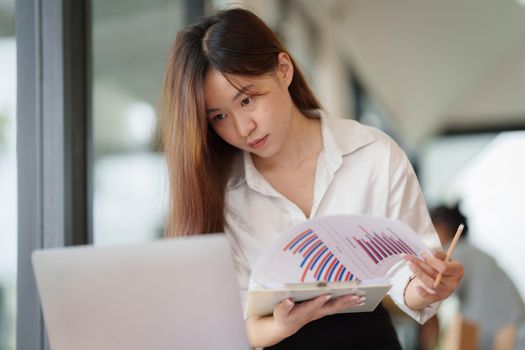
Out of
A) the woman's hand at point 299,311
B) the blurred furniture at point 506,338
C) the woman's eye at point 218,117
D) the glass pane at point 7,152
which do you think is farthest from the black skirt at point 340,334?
the blurred furniture at point 506,338

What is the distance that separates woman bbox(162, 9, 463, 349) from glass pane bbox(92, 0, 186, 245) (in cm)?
42

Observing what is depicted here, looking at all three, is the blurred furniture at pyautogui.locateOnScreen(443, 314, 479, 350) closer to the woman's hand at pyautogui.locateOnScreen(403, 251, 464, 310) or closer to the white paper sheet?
the woman's hand at pyautogui.locateOnScreen(403, 251, 464, 310)

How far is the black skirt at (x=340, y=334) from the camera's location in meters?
1.27

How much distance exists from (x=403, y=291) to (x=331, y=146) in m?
0.32

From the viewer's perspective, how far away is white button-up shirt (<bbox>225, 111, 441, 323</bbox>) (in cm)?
135

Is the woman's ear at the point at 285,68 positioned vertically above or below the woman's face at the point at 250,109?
above

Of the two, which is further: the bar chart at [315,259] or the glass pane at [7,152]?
the glass pane at [7,152]

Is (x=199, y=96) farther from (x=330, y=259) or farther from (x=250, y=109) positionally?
(x=330, y=259)

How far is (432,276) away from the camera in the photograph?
115 centimetres

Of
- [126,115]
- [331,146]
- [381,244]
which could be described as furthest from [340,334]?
[126,115]

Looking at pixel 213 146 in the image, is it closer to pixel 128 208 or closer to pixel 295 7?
pixel 128 208

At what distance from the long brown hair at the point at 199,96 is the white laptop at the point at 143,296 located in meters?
0.39

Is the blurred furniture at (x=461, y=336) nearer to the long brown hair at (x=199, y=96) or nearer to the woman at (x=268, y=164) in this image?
the woman at (x=268, y=164)

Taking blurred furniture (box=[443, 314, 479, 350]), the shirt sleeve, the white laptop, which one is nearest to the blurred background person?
blurred furniture (box=[443, 314, 479, 350])
